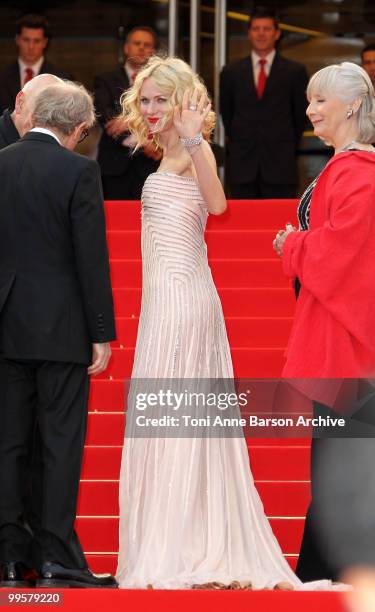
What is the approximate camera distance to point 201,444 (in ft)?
17.7

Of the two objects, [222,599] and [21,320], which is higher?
[21,320]

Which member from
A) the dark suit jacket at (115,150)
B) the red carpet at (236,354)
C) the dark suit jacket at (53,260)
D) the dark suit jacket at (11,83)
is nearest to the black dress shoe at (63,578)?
the red carpet at (236,354)

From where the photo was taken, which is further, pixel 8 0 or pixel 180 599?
pixel 8 0

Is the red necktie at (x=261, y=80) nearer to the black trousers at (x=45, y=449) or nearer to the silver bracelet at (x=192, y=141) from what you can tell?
the silver bracelet at (x=192, y=141)

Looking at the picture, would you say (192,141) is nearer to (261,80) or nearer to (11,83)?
(261,80)

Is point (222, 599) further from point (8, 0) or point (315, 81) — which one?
point (8, 0)

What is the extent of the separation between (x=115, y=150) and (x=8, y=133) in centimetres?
497

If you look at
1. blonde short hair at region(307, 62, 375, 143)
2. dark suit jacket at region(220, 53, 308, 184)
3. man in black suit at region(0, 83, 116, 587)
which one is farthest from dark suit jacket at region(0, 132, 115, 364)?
dark suit jacket at region(220, 53, 308, 184)

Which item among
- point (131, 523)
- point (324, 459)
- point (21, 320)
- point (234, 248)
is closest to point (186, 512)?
point (131, 523)

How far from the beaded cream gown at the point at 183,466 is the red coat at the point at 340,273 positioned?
0.53 m

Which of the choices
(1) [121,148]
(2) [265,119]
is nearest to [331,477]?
(1) [121,148]

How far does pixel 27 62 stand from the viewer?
11.1m

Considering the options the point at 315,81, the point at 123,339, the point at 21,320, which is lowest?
the point at 123,339

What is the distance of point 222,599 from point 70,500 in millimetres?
631
